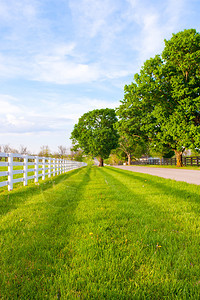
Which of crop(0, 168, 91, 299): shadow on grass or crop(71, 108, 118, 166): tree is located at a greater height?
crop(71, 108, 118, 166): tree

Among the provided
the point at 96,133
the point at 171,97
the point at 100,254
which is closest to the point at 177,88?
the point at 171,97

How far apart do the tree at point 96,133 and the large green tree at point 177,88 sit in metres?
12.8

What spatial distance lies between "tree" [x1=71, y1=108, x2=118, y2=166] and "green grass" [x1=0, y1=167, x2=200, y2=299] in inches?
Answer: 1296

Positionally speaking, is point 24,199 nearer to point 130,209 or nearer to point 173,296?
point 130,209

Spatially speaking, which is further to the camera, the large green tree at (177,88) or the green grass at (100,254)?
the large green tree at (177,88)

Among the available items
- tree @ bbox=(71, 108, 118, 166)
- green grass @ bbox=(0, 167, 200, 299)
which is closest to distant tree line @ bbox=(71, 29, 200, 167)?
tree @ bbox=(71, 108, 118, 166)

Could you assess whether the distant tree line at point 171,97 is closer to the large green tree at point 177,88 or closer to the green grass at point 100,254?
the large green tree at point 177,88

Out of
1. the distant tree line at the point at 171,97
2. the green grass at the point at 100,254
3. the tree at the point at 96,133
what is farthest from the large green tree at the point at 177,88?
the green grass at the point at 100,254

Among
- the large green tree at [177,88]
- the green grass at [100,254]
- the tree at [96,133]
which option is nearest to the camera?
the green grass at [100,254]

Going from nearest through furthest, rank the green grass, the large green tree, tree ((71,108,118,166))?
the green grass
the large green tree
tree ((71,108,118,166))

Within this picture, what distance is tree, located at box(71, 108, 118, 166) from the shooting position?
37594 millimetres

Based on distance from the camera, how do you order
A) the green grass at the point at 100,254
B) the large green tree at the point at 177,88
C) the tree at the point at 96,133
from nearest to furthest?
1. the green grass at the point at 100,254
2. the large green tree at the point at 177,88
3. the tree at the point at 96,133

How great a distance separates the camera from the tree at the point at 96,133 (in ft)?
123

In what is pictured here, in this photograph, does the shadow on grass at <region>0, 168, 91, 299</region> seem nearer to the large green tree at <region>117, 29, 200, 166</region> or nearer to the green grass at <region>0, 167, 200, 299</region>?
the green grass at <region>0, 167, 200, 299</region>
